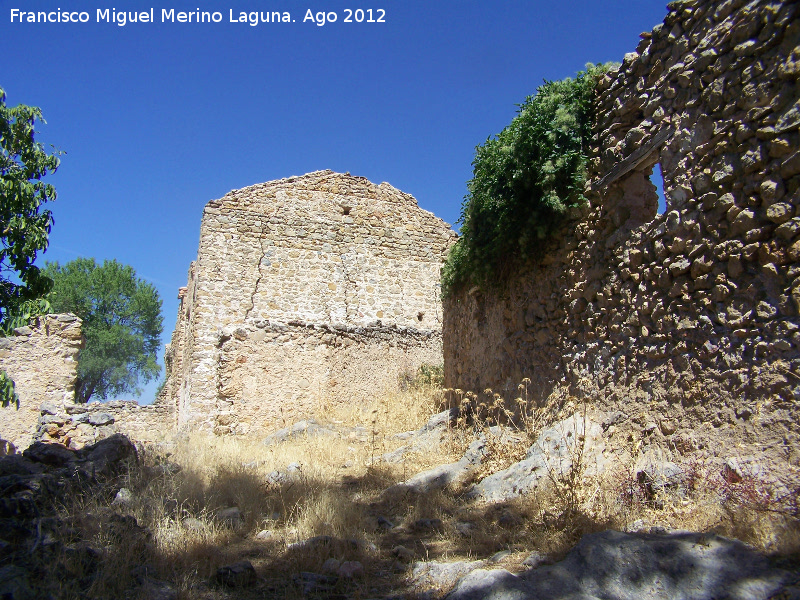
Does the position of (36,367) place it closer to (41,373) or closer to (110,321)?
(41,373)

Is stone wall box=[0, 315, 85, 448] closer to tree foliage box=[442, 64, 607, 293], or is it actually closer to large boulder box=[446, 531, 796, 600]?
tree foliage box=[442, 64, 607, 293]

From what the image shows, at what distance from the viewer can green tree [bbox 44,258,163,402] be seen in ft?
95.4

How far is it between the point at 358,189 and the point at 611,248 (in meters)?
9.42

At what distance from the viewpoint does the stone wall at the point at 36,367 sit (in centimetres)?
1202

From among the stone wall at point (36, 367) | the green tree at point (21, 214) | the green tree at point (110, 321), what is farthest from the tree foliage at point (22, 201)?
the green tree at point (110, 321)

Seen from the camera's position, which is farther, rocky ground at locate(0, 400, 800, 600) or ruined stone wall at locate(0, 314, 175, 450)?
ruined stone wall at locate(0, 314, 175, 450)

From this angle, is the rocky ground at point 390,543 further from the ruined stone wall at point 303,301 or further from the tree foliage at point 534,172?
the ruined stone wall at point 303,301

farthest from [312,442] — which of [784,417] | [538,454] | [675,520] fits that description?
[784,417]

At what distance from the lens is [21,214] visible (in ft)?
24.8

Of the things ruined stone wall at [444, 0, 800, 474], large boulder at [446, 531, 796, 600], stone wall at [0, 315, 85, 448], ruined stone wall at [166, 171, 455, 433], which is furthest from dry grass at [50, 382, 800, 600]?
stone wall at [0, 315, 85, 448]

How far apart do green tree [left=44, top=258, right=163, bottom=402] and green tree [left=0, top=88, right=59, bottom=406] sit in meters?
22.8

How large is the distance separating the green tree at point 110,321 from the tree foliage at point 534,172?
2689 cm

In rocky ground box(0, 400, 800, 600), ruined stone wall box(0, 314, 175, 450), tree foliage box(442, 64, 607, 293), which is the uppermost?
tree foliage box(442, 64, 607, 293)

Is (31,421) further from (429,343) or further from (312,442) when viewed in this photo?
(429,343)
